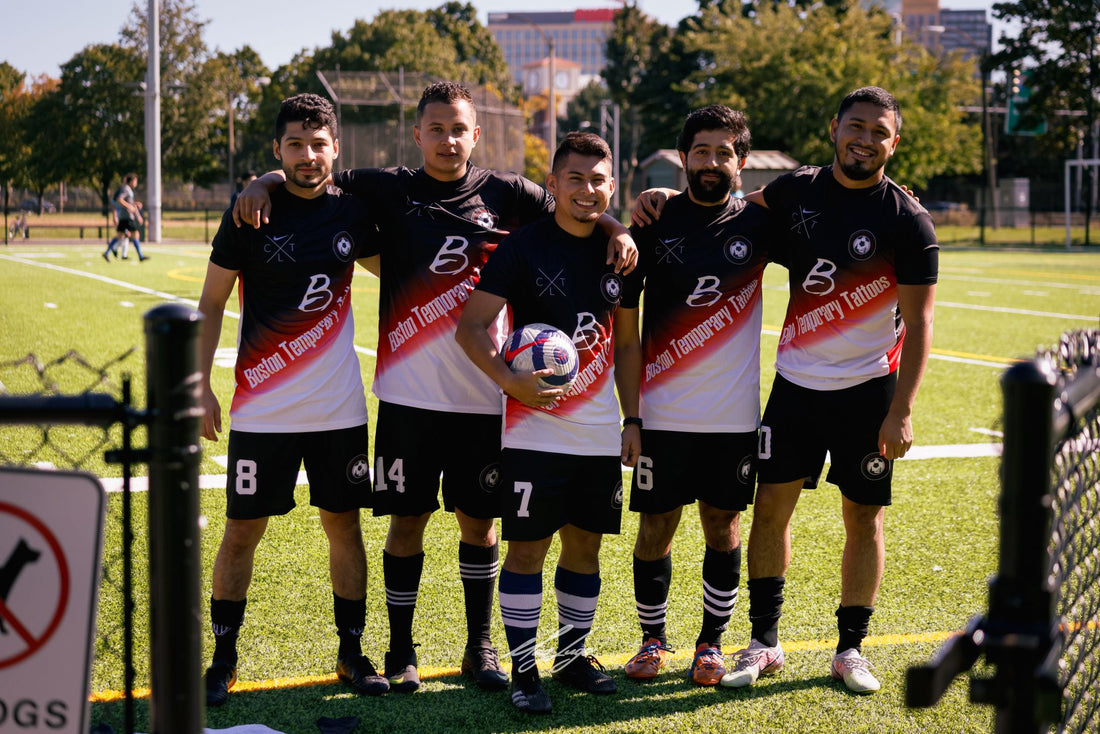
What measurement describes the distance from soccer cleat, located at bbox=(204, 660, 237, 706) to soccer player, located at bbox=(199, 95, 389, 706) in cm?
1

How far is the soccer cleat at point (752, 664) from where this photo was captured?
4160 millimetres

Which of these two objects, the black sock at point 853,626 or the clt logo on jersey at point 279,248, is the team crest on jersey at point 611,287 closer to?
the clt logo on jersey at point 279,248

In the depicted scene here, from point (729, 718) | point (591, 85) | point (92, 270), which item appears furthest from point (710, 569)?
point (591, 85)

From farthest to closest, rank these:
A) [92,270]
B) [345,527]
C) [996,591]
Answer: [92,270], [345,527], [996,591]

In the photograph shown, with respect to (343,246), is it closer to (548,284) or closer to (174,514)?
(548,284)

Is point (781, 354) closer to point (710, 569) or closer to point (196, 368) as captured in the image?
point (710, 569)

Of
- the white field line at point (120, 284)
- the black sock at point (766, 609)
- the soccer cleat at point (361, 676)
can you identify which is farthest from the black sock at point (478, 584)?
the white field line at point (120, 284)

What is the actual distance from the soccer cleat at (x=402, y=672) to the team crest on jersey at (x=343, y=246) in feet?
4.97

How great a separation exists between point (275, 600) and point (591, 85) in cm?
11600

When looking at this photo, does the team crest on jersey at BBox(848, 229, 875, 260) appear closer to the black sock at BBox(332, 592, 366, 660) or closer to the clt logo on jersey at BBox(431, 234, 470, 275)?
the clt logo on jersey at BBox(431, 234, 470, 275)

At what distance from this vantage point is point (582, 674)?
414 centimetres

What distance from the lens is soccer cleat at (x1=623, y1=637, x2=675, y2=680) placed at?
4.21 m

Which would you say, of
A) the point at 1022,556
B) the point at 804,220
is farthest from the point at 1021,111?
the point at 1022,556

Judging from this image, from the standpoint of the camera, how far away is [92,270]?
24.3 meters
